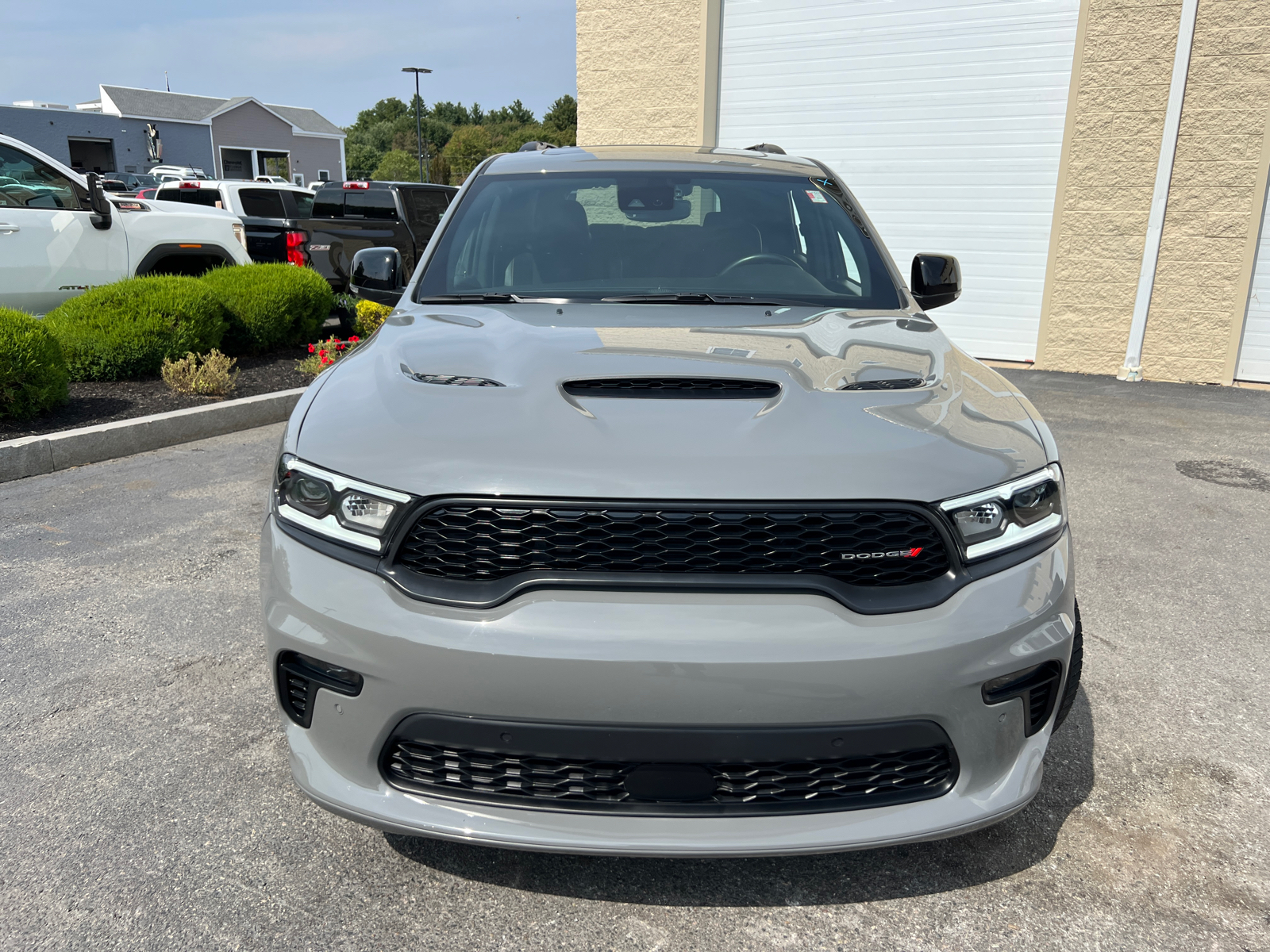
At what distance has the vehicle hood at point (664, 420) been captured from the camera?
71.5 inches

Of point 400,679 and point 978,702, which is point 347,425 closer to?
point 400,679

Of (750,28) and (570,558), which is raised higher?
(750,28)

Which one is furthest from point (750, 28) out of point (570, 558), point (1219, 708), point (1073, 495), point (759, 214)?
point (570, 558)

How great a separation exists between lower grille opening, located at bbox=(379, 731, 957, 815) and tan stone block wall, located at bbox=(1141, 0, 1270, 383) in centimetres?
939

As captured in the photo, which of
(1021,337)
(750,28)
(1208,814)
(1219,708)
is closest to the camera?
(1208,814)

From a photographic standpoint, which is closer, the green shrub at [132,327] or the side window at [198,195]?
the green shrub at [132,327]

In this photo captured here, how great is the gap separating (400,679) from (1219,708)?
2.76 meters

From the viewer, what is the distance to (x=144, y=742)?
278 cm

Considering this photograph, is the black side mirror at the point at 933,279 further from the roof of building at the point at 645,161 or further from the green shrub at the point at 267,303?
the green shrub at the point at 267,303

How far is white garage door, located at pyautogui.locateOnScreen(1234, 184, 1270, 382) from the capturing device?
9070 millimetres

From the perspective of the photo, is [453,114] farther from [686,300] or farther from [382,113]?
[686,300]

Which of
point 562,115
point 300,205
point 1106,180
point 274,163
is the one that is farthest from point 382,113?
point 1106,180

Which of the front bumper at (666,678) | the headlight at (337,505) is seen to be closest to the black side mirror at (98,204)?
the headlight at (337,505)

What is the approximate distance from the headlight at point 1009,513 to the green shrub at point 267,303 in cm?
786
